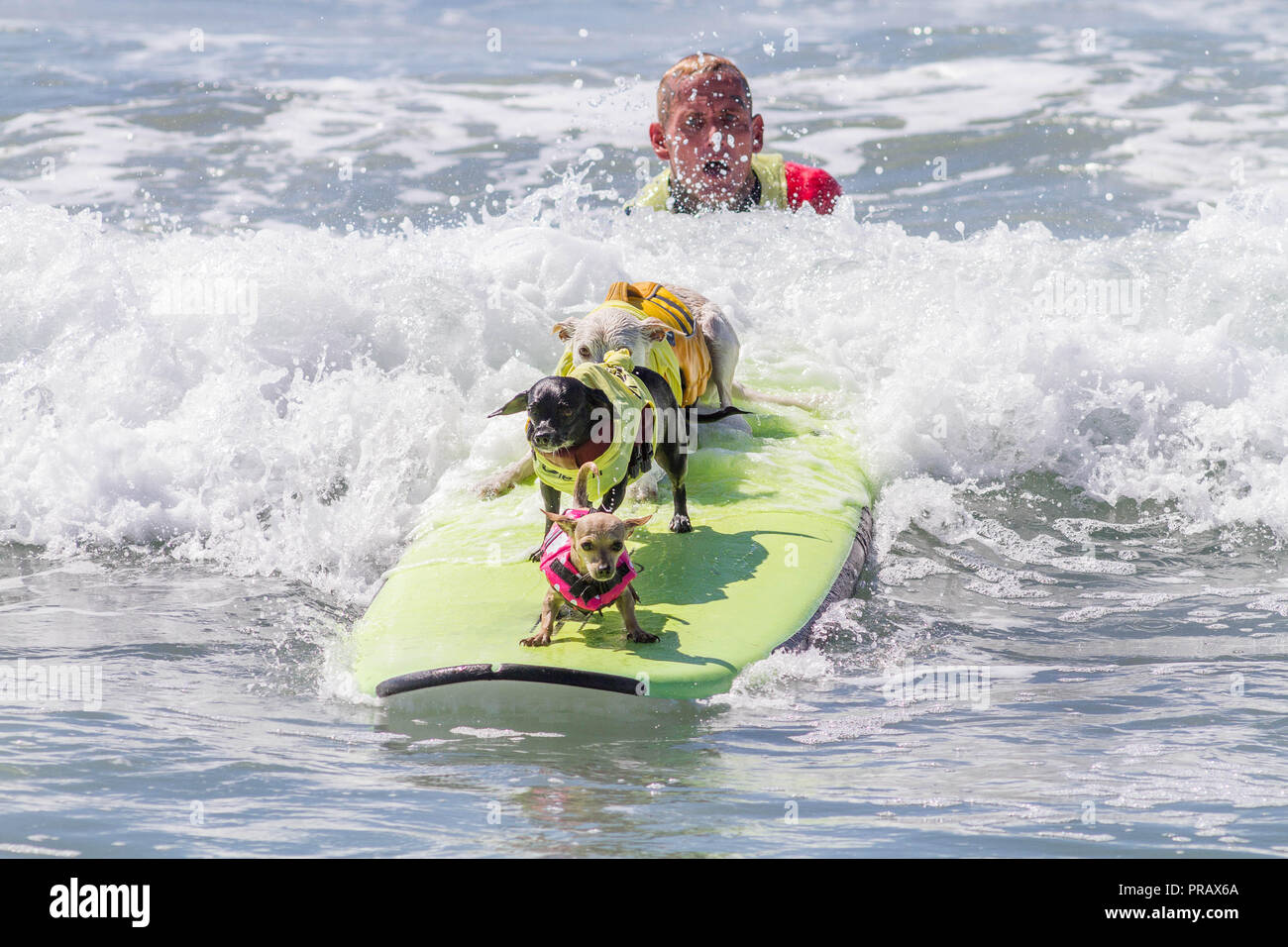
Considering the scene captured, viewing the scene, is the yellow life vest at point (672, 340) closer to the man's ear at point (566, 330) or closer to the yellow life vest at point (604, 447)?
the man's ear at point (566, 330)

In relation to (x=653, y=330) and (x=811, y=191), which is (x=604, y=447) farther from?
(x=811, y=191)

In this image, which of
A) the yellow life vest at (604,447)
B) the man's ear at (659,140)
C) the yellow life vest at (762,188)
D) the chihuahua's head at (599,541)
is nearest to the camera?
the chihuahua's head at (599,541)

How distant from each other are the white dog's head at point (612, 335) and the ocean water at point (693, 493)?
3.56ft

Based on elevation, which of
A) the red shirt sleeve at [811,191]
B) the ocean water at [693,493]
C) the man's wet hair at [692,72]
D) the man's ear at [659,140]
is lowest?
the ocean water at [693,493]

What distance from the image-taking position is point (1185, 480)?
570 centimetres

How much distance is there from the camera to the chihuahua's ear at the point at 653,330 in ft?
14.5

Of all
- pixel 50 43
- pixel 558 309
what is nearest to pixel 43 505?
pixel 558 309

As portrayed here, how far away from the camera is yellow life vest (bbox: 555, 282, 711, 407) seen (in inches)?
178

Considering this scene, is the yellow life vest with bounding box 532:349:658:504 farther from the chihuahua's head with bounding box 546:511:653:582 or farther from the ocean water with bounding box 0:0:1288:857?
the ocean water with bounding box 0:0:1288:857

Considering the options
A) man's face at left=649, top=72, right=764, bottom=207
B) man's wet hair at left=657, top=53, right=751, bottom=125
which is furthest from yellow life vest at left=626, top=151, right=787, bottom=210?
man's wet hair at left=657, top=53, right=751, bottom=125

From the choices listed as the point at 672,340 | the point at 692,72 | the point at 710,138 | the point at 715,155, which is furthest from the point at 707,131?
the point at 672,340

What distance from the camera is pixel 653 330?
445cm

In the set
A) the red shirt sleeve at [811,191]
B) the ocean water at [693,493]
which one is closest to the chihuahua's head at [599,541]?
the ocean water at [693,493]

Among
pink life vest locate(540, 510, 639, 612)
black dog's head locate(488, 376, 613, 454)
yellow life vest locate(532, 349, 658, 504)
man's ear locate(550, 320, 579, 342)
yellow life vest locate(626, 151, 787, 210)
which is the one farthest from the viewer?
yellow life vest locate(626, 151, 787, 210)
